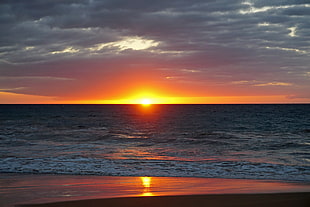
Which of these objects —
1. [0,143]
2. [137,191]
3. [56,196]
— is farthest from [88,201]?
[0,143]

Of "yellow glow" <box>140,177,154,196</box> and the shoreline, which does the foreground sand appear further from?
"yellow glow" <box>140,177,154,196</box>

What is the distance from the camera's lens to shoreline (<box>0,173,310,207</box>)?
8.69m

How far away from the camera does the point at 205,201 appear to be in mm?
8195

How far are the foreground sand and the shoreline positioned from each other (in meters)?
0.31

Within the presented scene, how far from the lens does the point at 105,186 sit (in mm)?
10242

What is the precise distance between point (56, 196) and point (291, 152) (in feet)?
53.0

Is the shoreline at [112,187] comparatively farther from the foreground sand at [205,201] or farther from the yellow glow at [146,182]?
the foreground sand at [205,201]

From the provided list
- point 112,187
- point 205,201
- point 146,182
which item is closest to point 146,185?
point 146,182

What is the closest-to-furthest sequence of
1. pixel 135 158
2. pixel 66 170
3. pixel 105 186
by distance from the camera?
1. pixel 105 186
2. pixel 66 170
3. pixel 135 158

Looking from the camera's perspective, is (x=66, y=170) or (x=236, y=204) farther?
(x=66, y=170)

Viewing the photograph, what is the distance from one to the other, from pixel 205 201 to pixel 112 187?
11.3 ft

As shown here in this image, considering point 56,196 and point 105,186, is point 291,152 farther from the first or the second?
point 56,196

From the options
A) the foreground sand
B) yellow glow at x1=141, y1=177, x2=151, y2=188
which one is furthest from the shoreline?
the foreground sand

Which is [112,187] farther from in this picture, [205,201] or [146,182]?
[205,201]
